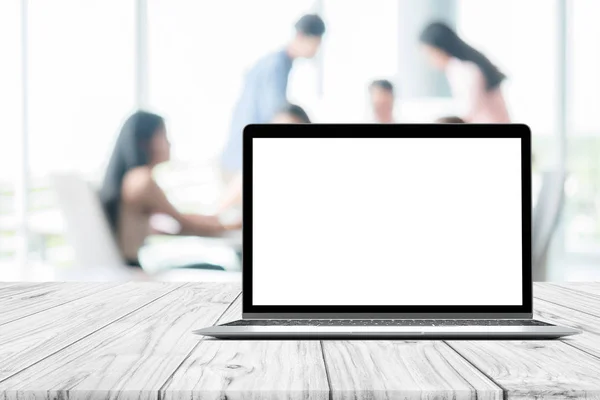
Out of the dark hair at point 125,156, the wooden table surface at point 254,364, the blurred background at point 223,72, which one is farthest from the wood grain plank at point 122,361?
the blurred background at point 223,72

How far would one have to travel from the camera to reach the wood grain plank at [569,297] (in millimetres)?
849

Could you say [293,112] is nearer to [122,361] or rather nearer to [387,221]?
[387,221]

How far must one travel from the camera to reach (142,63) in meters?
4.02

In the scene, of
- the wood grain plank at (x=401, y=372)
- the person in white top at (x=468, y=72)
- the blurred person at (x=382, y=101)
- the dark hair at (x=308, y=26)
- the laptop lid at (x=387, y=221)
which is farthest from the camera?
the blurred person at (x=382, y=101)

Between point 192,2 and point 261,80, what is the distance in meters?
1.14

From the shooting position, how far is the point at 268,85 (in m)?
3.16

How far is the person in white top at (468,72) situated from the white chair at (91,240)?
1287mm

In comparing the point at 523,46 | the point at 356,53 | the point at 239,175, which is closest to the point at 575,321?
the point at 239,175

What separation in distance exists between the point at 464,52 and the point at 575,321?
2459 millimetres

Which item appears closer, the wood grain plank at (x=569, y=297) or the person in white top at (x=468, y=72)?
the wood grain plank at (x=569, y=297)

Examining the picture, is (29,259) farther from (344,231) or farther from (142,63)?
(344,231)

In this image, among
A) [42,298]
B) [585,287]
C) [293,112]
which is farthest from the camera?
[293,112]

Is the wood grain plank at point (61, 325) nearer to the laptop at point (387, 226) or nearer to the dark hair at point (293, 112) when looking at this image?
the laptop at point (387, 226)

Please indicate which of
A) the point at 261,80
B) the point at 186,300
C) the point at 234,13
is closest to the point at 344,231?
the point at 186,300
